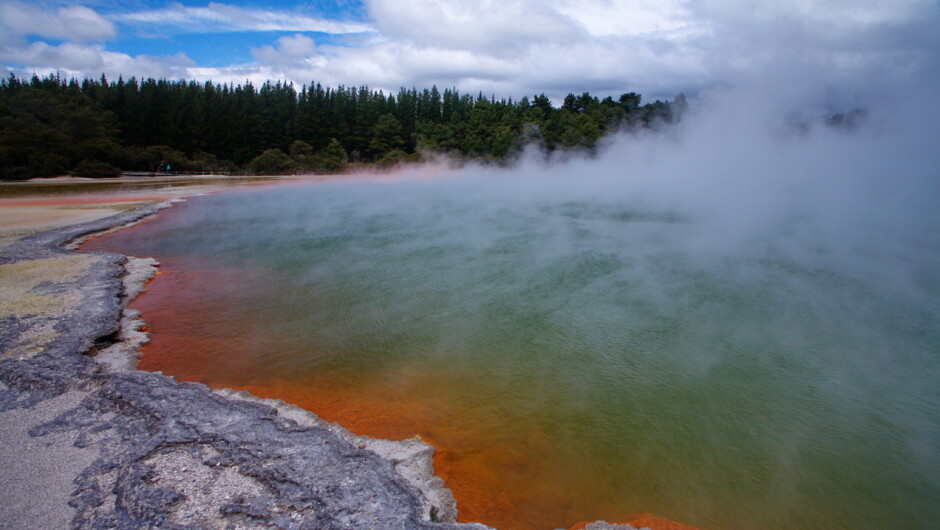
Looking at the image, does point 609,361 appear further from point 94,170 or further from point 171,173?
point 171,173

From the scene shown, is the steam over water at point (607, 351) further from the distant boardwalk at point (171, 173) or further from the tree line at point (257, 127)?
the distant boardwalk at point (171, 173)

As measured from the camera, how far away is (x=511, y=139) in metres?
33.4

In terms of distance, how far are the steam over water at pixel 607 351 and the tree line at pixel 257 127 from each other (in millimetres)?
19862

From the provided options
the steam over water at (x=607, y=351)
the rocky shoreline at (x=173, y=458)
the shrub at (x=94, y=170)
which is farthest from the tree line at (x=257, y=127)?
the rocky shoreline at (x=173, y=458)

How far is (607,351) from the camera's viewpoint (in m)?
4.47

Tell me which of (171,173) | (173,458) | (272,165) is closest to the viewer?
(173,458)

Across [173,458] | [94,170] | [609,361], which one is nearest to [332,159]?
[94,170]

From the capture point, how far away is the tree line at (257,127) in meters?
27.9

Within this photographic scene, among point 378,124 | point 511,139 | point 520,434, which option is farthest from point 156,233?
point 378,124

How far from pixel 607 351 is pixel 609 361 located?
19 cm

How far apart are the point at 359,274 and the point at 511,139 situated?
1101 inches

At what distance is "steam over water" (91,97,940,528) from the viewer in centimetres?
284

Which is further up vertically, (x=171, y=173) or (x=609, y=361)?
(x=171, y=173)

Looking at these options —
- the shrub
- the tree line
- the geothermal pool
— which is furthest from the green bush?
the geothermal pool
